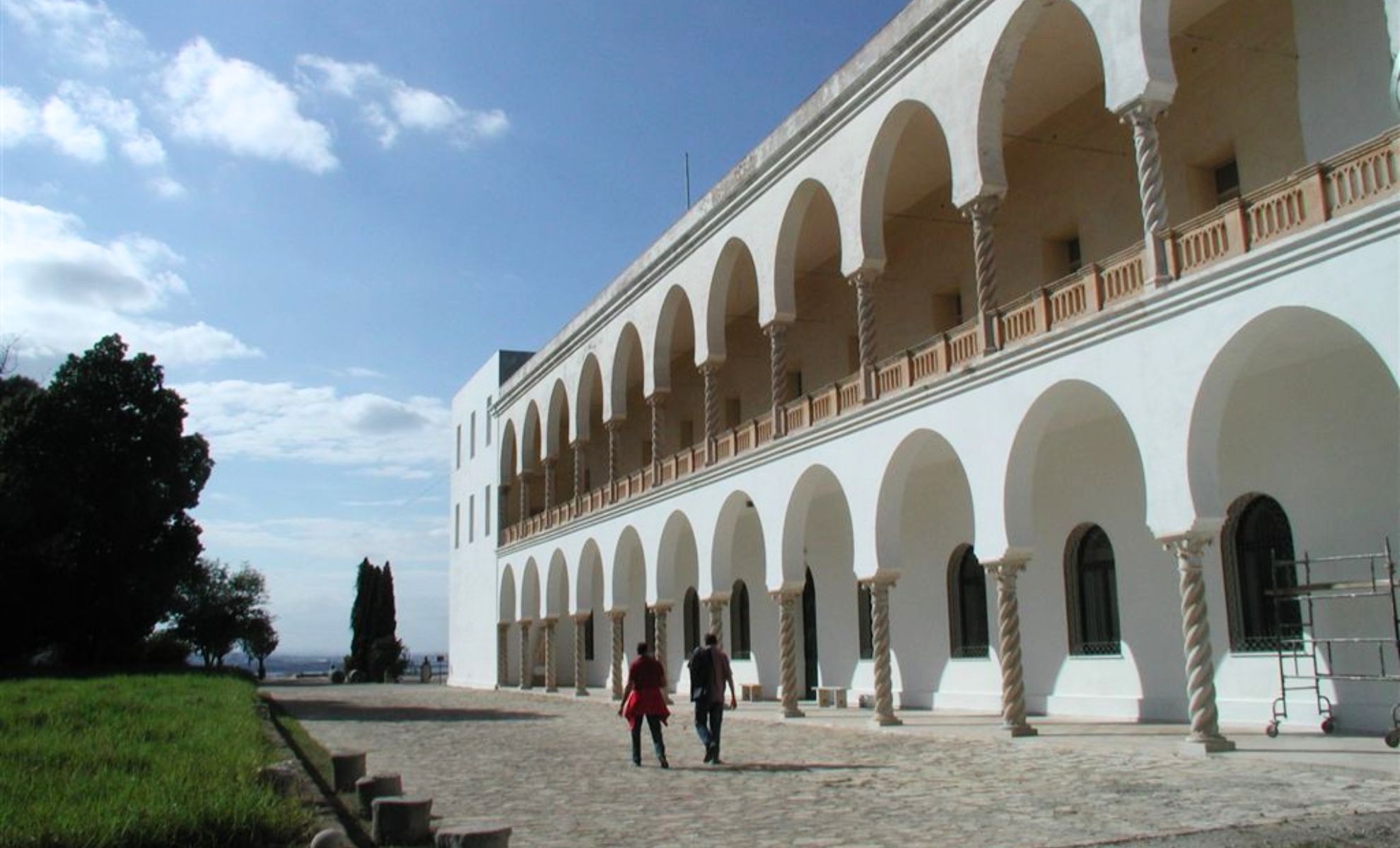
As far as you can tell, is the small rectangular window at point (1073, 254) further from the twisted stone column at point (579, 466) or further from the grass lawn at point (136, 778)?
the twisted stone column at point (579, 466)

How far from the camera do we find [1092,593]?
1769cm

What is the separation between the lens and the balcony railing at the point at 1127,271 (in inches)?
431

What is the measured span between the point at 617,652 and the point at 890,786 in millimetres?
17839

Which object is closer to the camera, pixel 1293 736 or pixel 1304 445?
pixel 1293 736

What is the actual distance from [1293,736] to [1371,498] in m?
2.75

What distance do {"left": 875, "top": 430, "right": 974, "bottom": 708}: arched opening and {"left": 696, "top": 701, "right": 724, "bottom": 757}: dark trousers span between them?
6969 mm

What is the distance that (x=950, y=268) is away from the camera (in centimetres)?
2153

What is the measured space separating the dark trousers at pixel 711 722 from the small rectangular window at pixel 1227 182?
9488mm

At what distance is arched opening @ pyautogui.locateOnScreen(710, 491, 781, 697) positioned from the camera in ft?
86.0

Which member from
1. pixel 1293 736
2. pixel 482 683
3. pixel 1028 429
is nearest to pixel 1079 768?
pixel 1293 736

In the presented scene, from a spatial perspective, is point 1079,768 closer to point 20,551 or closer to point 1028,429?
point 1028,429

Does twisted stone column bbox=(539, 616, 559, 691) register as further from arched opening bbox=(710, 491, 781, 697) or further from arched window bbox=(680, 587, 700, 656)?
arched opening bbox=(710, 491, 781, 697)

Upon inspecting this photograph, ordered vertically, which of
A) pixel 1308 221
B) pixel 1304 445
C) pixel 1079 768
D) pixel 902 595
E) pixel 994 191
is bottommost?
pixel 1079 768

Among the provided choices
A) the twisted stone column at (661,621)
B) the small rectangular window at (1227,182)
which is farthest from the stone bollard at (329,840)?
the twisted stone column at (661,621)
